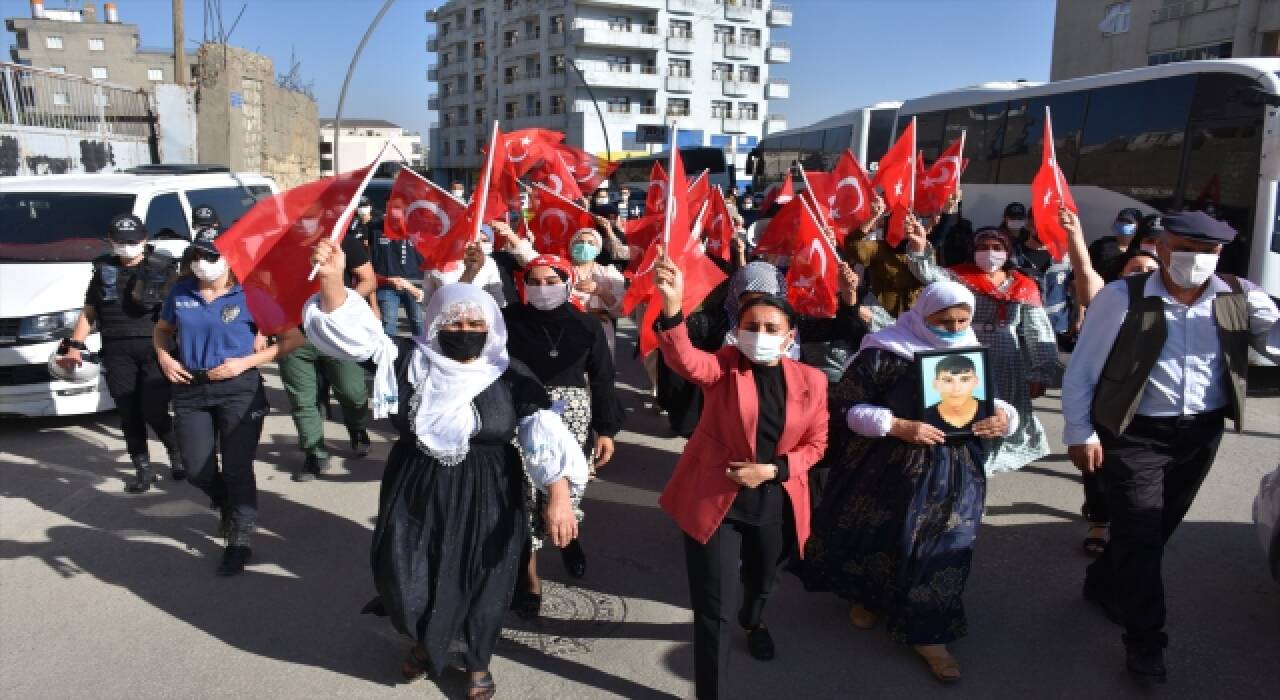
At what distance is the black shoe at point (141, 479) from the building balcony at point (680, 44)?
206 ft

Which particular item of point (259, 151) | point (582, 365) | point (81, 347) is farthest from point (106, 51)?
point (582, 365)

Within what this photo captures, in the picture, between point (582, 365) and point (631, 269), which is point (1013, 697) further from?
point (631, 269)

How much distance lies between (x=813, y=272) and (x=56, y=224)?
716cm

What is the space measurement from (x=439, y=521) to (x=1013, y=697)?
7.85 feet

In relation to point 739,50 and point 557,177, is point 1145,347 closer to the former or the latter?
point 557,177

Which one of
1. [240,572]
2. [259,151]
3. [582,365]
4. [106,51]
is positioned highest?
[106,51]

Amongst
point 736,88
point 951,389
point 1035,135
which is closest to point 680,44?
point 736,88

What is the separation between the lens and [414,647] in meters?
3.54

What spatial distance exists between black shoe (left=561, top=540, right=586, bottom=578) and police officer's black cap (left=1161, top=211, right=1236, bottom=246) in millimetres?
3124

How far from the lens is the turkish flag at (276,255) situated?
3537mm

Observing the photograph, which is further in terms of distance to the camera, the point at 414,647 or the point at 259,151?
the point at 259,151

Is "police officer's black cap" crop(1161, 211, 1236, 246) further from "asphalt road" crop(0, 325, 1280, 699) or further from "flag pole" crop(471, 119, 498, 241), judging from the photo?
"flag pole" crop(471, 119, 498, 241)

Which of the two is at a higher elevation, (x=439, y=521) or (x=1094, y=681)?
(x=439, y=521)

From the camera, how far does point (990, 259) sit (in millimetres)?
5055
